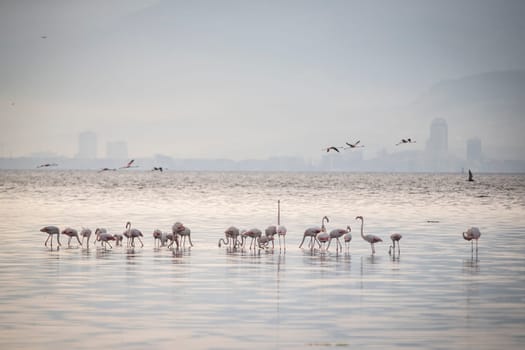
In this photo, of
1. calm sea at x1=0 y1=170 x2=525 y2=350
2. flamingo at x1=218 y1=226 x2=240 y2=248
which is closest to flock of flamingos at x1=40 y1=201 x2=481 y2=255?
flamingo at x1=218 y1=226 x2=240 y2=248

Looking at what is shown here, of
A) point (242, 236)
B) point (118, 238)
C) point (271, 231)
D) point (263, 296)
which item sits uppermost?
point (271, 231)

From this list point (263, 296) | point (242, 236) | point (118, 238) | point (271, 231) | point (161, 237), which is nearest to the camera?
point (263, 296)

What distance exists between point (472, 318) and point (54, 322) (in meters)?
8.13

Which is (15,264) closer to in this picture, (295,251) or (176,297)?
(176,297)

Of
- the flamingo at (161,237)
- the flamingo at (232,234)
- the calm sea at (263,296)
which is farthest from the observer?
the flamingo at (161,237)

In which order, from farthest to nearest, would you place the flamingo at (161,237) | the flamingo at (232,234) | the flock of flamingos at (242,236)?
the flamingo at (161,237), the flamingo at (232,234), the flock of flamingos at (242,236)

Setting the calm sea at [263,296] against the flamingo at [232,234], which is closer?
the calm sea at [263,296]

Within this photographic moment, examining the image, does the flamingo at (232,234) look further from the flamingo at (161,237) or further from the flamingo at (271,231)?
the flamingo at (161,237)

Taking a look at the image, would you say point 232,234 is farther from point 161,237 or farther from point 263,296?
point 263,296

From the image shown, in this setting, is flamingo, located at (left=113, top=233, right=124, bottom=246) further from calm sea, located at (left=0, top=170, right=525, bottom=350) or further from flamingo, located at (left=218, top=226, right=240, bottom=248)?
flamingo, located at (left=218, top=226, right=240, bottom=248)

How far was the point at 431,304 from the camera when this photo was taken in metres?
18.5

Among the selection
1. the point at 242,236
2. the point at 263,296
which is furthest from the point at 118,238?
the point at 263,296

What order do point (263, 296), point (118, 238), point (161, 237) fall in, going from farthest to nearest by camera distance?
point (118, 238), point (161, 237), point (263, 296)

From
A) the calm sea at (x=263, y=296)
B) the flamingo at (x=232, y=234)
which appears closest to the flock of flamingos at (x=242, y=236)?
the flamingo at (x=232, y=234)
